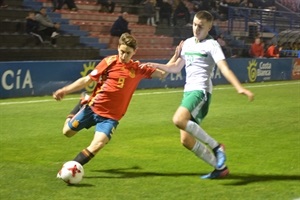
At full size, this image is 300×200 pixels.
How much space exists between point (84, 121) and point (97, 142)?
1.71 ft

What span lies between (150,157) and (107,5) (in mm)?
21873

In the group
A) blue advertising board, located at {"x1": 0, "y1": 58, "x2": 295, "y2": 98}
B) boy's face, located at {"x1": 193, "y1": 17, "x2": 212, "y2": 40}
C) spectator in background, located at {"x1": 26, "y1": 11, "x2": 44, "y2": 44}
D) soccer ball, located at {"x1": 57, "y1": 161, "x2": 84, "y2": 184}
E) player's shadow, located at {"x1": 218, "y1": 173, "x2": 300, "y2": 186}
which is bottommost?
blue advertising board, located at {"x1": 0, "y1": 58, "x2": 295, "y2": 98}

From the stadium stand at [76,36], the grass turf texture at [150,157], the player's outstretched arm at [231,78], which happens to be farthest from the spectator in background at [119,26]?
the player's outstretched arm at [231,78]

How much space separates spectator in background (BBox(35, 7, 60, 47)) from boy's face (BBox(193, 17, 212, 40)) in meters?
17.0

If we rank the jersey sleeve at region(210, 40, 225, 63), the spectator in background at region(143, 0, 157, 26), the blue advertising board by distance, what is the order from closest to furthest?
the jersey sleeve at region(210, 40, 225, 63) < the blue advertising board < the spectator in background at region(143, 0, 157, 26)

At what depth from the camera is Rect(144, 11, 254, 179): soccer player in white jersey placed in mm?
7152

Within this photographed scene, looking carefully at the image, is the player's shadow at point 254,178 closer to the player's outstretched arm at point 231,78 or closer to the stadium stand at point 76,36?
the player's outstretched arm at point 231,78

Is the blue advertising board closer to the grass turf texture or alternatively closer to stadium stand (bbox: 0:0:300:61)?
the grass turf texture

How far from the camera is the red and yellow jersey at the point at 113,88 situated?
7.55 m

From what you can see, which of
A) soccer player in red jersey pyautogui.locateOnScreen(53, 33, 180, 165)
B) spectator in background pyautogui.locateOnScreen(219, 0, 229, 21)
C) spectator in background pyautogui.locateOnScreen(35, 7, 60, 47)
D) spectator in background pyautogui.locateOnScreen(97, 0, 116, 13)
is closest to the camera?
soccer player in red jersey pyautogui.locateOnScreen(53, 33, 180, 165)

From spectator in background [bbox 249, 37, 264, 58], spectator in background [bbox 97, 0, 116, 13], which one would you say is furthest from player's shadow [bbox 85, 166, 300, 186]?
spectator in background [bbox 249, 37, 264, 58]

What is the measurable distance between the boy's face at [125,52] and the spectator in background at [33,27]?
16.3 m

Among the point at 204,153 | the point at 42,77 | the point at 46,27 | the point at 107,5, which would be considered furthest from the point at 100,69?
the point at 107,5

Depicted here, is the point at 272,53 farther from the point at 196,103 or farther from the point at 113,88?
the point at 196,103
